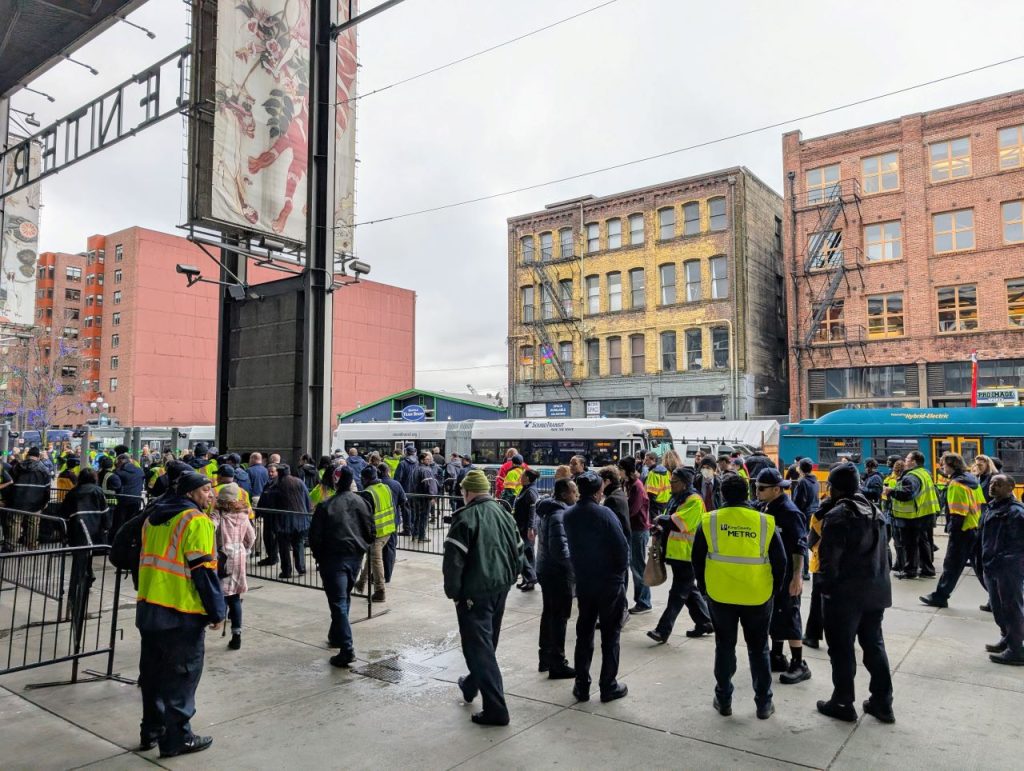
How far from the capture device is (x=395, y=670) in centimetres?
650

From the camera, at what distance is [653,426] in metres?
27.7

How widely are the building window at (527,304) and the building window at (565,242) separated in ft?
9.23

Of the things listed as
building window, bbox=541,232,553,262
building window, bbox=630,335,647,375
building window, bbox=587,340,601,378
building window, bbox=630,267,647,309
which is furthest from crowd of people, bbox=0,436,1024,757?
building window, bbox=541,232,553,262

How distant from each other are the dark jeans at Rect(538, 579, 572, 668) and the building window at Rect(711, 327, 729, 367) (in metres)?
30.5

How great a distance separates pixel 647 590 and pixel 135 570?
5.95 meters

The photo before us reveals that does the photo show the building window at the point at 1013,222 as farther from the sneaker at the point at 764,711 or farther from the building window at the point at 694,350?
the sneaker at the point at 764,711

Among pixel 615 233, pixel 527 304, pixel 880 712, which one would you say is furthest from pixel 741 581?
pixel 527 304

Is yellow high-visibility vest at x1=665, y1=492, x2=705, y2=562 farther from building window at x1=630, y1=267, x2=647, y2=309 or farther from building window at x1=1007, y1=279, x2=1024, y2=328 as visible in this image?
building window at x1=630, y1=267, x2=647, y2=309

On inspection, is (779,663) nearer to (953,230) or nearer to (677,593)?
(677,593)

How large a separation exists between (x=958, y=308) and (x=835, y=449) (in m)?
12.4

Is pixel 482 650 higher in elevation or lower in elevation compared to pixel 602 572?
lower

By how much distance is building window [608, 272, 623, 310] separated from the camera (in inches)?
1518

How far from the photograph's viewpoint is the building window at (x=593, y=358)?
1535 inches

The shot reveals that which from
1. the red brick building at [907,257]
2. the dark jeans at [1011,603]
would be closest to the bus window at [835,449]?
the red brick building at [907,257]
